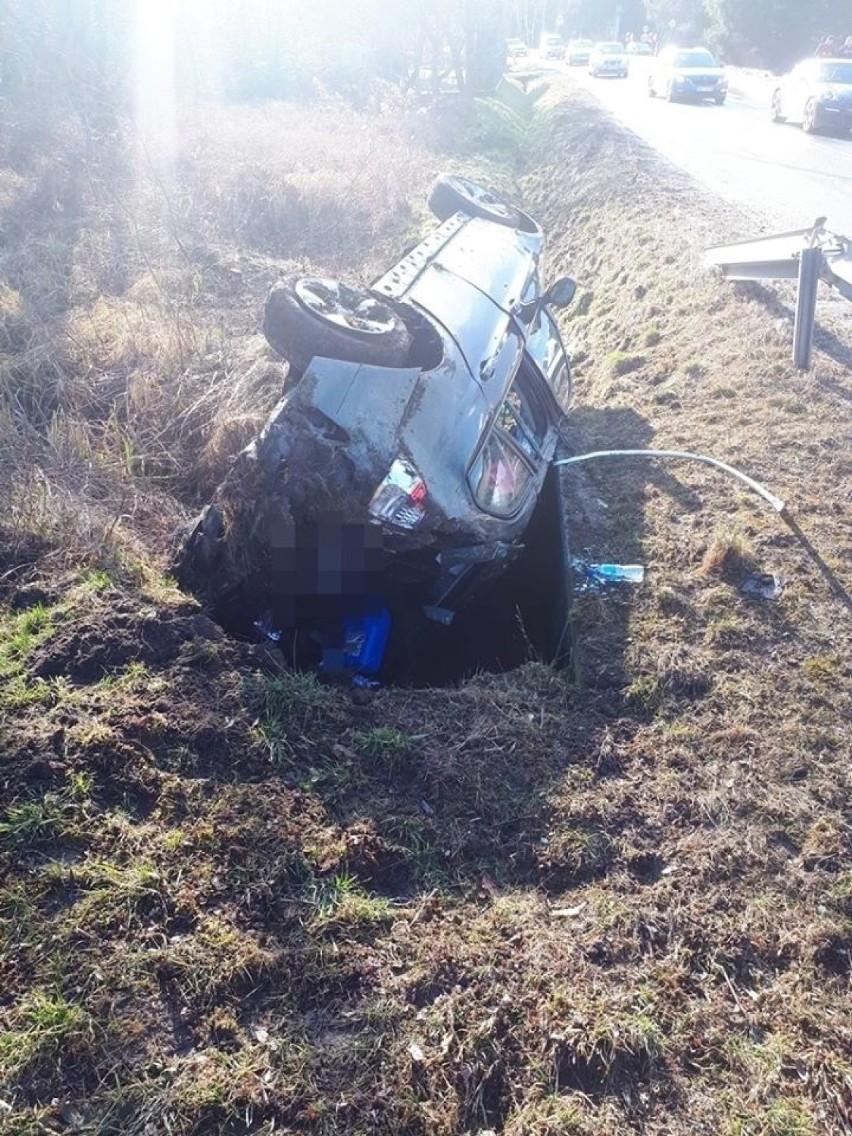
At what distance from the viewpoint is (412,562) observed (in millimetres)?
4277

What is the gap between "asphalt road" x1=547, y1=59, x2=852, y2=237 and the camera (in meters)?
11.1

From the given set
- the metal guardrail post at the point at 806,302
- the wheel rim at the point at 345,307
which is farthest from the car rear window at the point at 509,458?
the metal guardrail post at the point at 806,302

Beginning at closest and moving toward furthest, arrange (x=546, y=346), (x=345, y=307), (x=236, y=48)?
(x=345, y=307), (x=546, y=346), (x=236, y=48)

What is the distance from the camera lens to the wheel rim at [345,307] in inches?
163

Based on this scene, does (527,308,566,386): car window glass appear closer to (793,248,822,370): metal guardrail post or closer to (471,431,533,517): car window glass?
(471,431,533,517): car window glass

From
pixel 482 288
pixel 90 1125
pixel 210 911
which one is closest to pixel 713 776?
pixel 210 911

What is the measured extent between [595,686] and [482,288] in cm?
272

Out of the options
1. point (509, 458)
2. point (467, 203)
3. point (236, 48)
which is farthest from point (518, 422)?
point (236, 48)

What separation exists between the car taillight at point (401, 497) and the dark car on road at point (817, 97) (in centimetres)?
1786

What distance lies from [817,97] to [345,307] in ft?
57.7

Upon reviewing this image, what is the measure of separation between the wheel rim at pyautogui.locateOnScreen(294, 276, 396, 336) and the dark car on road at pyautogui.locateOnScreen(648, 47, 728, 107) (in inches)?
933

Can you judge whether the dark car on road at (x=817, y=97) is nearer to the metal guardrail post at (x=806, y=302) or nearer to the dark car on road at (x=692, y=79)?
the dark car on road at (x=692, y=79)

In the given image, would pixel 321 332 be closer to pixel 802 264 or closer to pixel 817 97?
pixel 802 264

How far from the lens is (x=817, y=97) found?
17312 millimetres
